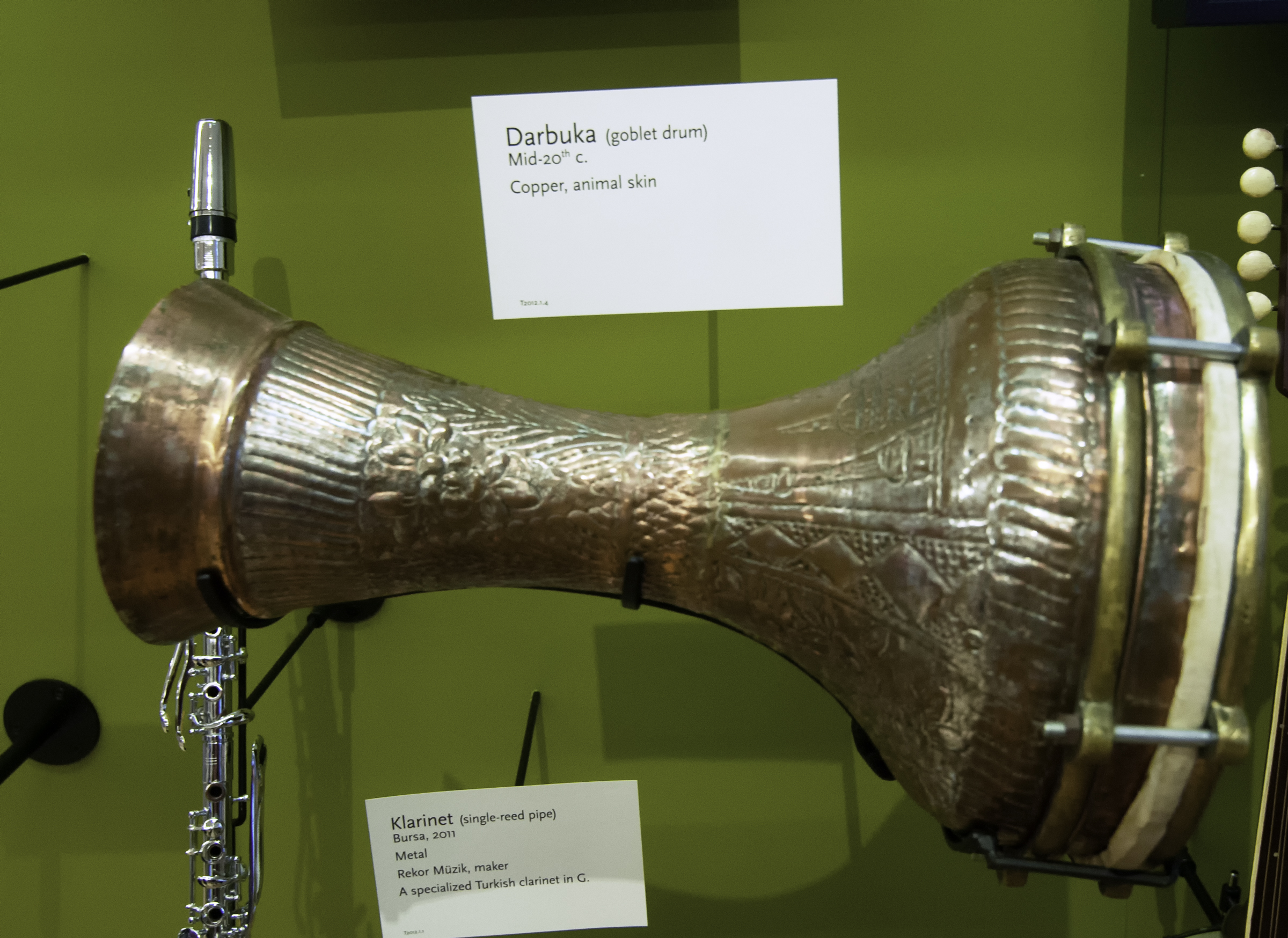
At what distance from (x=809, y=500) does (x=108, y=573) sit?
507 millimetres

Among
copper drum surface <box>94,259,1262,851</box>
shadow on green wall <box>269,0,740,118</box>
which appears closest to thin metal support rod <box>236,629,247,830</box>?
copper drum surface <box>94,259,1262,851</box>

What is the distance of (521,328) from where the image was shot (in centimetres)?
106

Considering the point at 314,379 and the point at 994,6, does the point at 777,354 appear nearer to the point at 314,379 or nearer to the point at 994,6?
the point at 994,6

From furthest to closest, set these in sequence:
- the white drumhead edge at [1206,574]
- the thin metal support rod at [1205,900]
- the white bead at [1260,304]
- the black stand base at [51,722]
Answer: the black stand base at [51,722] < the thin metal support rod at [1205,900] < the white bead at [1260,304] < the white drumhead edge at [1206,574]

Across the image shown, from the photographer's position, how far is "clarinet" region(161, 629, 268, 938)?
0.92 meters

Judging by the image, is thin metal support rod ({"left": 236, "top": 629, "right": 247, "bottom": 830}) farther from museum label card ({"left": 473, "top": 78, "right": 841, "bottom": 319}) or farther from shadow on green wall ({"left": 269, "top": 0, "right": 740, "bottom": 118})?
shadow on green wall ({"left": 269, "top": 0, "right": 740, "bottom": 118})

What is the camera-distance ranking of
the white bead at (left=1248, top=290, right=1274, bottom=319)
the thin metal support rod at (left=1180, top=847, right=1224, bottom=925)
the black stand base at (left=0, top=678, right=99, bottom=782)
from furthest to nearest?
the black stand base at (left=0, top=678, right=99, bottom=782), the thin metal support rod at (left=1180, top=847, right=1224, bottom=925), the white bead at (left=1248, top=290, right=1274, bottom=319)

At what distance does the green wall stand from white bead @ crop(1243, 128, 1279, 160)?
0.34 ft

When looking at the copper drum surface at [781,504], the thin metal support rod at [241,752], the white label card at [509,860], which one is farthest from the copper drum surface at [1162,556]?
the thin metal support rod at [241,752]

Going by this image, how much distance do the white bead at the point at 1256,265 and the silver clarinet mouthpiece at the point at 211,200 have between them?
1040 millimetres

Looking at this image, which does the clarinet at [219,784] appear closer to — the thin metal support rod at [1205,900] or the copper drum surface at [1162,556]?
the copper drum surface at [1162,556]

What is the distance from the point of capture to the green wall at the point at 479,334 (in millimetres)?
991

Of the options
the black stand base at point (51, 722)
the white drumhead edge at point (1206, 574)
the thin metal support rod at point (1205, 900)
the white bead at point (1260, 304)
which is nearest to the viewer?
the white drumhead edge at point (1206, 574)

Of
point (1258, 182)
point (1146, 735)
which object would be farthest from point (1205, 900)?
point (1258, 182)
